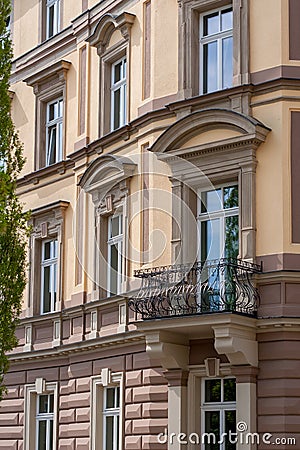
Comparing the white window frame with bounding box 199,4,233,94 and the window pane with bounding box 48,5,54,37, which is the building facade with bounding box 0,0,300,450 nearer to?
the white window frame with bounding box 199,4,233,94

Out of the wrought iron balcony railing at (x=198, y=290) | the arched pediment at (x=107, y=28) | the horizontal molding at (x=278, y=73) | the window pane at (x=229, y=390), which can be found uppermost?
the arched pediment at (x=107, y=28)

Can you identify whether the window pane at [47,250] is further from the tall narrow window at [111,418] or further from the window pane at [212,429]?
the window pane at [212,429]

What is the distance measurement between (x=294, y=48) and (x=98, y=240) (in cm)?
632

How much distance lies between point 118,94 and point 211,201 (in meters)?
4.50

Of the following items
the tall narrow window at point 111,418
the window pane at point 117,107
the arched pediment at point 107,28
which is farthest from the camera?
the window pane at point 117,107

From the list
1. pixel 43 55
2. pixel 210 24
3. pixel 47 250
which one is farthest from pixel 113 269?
pixel 43 55

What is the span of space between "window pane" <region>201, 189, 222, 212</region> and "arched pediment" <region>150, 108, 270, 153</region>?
0.95 m

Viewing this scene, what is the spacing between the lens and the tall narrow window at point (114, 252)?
22062mm

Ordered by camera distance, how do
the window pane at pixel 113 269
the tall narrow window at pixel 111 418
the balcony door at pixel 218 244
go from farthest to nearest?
the window pane at pixel 113 269, the tall narrow window at pixel 111 418, the balcony door at pixel 218 244

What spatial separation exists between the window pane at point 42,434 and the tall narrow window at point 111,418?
3.03m

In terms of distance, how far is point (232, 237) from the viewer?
63.5 feet

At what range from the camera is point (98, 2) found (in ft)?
78.2

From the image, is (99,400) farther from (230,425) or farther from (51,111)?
(51,111)

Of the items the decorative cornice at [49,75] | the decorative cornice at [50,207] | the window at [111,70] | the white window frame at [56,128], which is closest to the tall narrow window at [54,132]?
the white window frame at [56,128]
